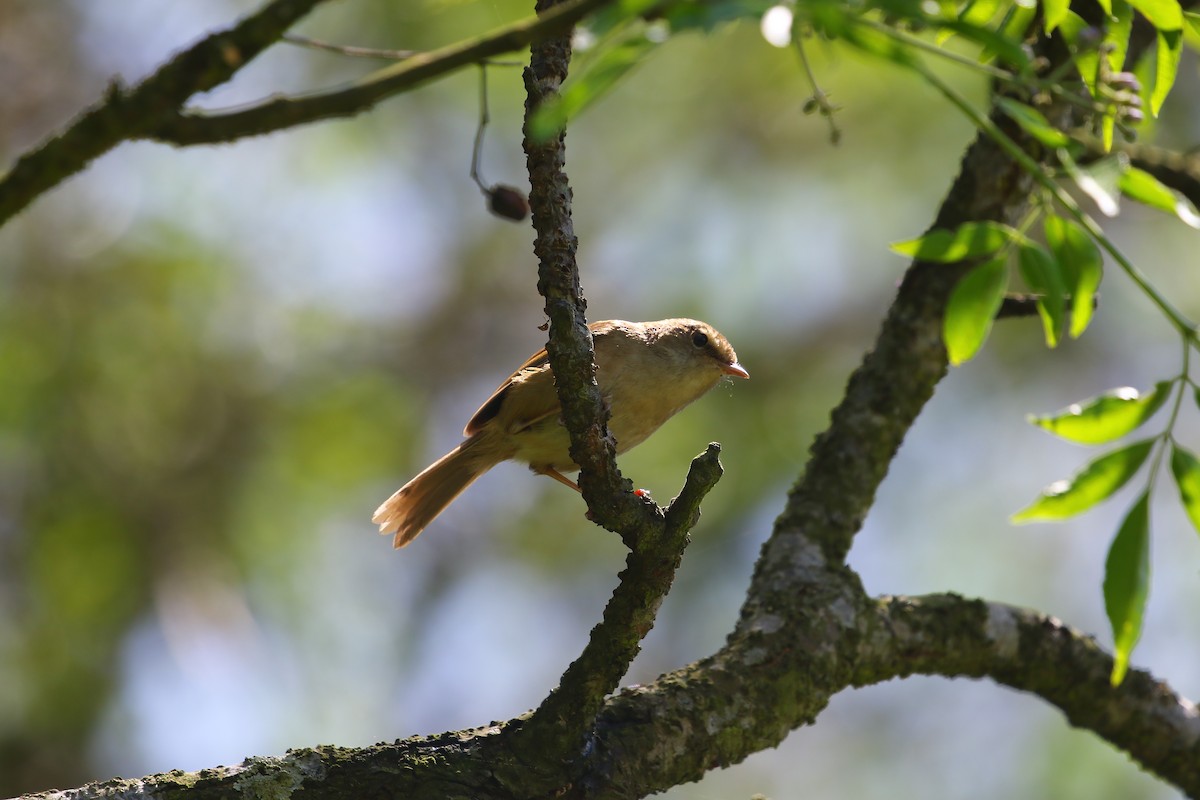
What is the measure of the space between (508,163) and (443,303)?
120cm

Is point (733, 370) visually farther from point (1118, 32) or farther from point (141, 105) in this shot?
point (141, 105)

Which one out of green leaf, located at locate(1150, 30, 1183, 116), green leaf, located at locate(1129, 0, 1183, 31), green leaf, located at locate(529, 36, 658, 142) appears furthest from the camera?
green leaf, located at locate(1150, 30, 1183, 116)

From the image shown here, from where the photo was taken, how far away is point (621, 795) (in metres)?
2.85

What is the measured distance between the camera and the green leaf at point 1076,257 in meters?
1.84

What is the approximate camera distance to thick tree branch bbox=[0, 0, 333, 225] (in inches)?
66.1

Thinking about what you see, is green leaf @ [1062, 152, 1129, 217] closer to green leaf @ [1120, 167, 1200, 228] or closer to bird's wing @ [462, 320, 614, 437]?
green leaf @ [1120, 167, 1200, 228]

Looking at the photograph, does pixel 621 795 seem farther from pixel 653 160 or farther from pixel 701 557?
pixel 653 160

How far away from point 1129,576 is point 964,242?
0.58m

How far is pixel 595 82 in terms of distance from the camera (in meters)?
1.46

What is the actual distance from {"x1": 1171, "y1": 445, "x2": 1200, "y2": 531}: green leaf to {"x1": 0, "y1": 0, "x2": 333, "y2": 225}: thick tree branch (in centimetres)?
146

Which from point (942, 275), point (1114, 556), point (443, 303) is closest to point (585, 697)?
point (1114, 556)

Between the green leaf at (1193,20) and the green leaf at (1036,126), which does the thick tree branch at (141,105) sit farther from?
the green leaf at (1193,20)

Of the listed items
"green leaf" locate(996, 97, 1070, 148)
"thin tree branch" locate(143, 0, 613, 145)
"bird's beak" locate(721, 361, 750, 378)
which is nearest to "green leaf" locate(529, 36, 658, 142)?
"thin tree branch" locate(143, 0, 613, 145)

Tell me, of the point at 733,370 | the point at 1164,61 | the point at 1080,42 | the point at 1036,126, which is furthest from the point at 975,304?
the point at 733,370
